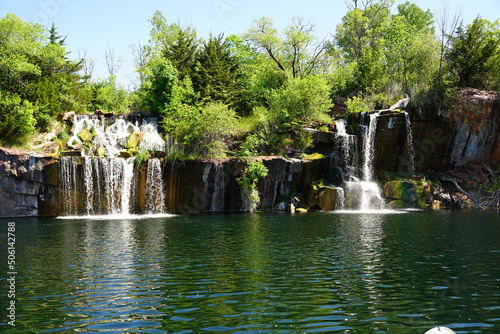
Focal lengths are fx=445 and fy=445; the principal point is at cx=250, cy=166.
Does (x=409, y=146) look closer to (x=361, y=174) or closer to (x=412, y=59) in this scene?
(x=361, y=174)

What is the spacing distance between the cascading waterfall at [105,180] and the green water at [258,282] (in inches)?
552

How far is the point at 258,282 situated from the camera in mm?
13211

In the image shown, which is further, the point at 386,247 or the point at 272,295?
the point at 386,247

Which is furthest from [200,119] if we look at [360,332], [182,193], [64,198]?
[360,332]

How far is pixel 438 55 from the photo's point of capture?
50.3m

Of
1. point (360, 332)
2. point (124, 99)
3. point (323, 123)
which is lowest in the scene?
point (360, 332)

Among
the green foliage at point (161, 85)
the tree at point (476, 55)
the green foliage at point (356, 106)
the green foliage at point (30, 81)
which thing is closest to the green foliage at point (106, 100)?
the green foliage at point (30, 81)

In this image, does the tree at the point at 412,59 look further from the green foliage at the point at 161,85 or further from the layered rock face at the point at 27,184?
the layered rock face at the point at 27,184

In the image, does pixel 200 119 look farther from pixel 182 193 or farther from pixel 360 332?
pixel 360 332

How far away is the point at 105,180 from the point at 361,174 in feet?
78.6

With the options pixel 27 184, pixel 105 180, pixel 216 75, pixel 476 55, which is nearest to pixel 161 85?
pixel 216 75

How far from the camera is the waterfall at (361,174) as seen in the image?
4134 centimetres

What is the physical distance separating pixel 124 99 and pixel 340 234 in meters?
48.6

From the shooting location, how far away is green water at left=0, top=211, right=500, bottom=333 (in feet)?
31.7
